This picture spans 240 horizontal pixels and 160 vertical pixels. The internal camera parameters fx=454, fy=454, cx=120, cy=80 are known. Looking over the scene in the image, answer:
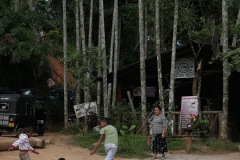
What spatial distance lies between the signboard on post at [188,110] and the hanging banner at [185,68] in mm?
2071

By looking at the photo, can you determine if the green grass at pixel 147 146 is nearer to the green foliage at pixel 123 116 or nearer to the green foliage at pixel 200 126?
the green foliage at pixel 200 126

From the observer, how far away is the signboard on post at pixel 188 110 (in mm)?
15844

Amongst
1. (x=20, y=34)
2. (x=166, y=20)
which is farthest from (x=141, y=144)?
(x=166, y=20)

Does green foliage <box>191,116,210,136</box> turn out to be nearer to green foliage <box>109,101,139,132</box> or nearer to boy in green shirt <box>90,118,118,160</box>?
green foliage <box>109,101,139,132</box>

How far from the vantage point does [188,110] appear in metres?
16.1

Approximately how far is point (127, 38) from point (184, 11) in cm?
1402

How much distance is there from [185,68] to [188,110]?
8.60ft

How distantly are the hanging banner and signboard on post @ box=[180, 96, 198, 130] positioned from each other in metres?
2.07

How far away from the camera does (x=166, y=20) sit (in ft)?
82.9

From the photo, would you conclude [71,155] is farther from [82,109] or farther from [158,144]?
[82,109]

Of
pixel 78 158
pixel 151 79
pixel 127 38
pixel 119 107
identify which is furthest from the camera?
pixel 127 38

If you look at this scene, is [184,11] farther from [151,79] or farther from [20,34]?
[20,34]

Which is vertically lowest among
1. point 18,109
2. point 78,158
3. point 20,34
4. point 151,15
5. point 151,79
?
point 78,158

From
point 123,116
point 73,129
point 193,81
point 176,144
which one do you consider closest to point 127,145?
point 176,144
